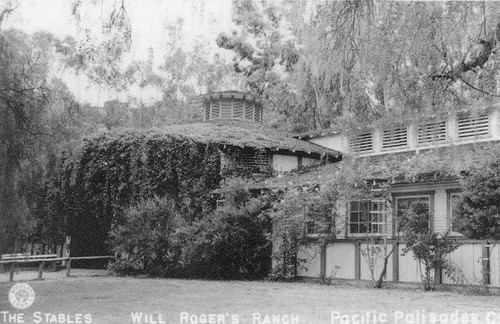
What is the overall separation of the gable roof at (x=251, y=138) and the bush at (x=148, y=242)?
7.95ft

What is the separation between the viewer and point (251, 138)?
56.9 feet

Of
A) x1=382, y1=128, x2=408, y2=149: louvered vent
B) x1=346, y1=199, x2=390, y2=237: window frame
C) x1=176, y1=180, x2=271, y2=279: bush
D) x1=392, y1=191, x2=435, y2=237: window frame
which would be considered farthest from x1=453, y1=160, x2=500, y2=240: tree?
x1=382, y1=128, x2=408, y2=149: louvered vent

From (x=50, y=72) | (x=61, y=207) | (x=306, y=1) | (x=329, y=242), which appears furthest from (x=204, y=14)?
(x=61, y=207)

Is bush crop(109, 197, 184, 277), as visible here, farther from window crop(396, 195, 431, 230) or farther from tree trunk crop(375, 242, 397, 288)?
window crop(396, 195, 431, 230)

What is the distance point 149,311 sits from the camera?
8328 millimetres

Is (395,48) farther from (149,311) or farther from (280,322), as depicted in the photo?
(149,311)

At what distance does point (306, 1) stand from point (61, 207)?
13218mm

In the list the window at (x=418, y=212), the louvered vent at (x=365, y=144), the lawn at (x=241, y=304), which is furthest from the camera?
the louvered vent at (x=365, y=144)

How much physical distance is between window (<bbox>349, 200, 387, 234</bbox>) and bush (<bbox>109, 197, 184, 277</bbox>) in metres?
4.05

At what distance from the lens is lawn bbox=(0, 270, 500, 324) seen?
7504 mm

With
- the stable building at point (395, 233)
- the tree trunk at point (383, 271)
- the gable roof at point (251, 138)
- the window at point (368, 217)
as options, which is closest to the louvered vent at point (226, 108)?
the gable roof at point (251, 138)

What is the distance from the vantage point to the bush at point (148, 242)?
50.0ft

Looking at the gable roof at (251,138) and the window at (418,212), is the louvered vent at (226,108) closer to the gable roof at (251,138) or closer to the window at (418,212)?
the gable roof at (251,138)

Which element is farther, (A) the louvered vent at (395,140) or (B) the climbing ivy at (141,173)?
(B) the climbing ivy at (141,173)
